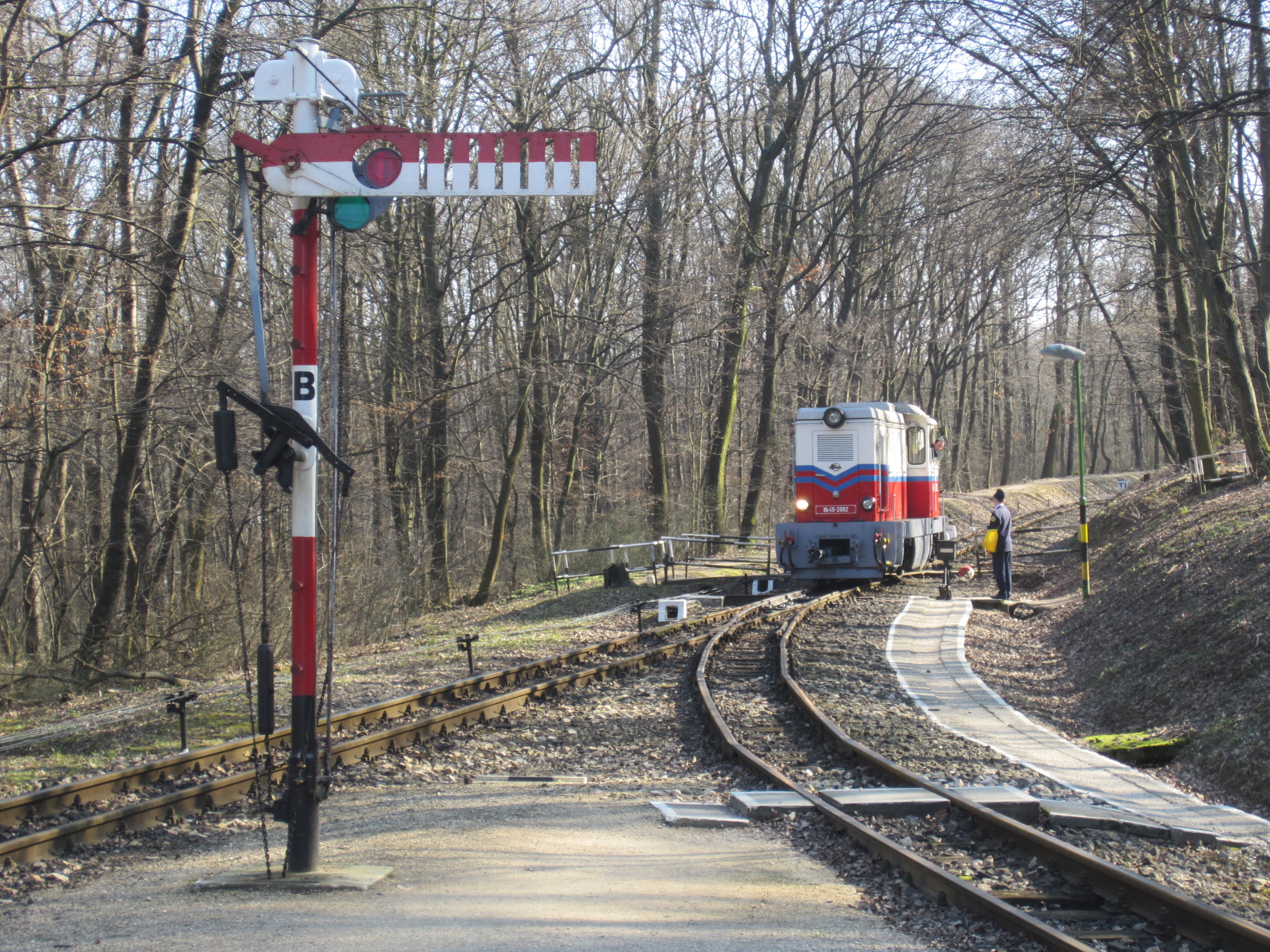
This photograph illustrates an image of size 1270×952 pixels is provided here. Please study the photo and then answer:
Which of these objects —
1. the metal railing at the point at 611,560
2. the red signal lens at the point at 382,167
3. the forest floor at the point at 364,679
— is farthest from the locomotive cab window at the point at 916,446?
the red signal lens at the point at 382,167

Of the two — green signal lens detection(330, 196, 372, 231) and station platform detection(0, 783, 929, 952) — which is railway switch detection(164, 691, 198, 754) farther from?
green signal lens detection(330, 196, 372, 231)

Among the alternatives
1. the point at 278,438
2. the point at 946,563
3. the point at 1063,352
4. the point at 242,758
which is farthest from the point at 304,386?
the point at 946,563

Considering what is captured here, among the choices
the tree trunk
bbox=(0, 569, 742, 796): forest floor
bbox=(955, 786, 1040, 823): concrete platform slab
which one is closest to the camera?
bbox=(955, 786, 1040, 823): concrete platform slab

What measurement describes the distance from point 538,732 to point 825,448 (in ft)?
37.8

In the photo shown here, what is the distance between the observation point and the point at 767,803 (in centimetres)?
685

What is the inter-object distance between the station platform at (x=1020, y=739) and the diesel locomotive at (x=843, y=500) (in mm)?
4038

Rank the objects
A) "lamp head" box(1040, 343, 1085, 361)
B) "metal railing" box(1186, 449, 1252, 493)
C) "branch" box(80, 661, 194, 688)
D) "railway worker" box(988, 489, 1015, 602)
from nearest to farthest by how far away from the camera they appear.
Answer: "branch" box(80, 661, 194, 688) → "lamp head" box(1040, 343, 1085, 361) → "railway worker" box(988, 489, 1015, 602) → "metal railing" box(1186, 449, 1252, 493)

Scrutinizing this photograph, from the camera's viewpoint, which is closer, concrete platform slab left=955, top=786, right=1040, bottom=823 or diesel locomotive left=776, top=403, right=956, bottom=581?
concrete platform slab left=955, top=786, right=1040, bottom=823

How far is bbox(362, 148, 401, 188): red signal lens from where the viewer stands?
218 inches

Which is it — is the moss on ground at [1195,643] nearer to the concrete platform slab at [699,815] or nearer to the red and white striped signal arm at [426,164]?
the concrete platform slab at [699,815]

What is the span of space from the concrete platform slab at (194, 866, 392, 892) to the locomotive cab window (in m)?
18.2

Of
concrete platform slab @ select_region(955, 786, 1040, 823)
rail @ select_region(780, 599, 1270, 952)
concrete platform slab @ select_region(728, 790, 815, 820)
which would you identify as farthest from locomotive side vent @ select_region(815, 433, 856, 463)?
concrete platform slab @ select_region(955, 786, 1040, 823)

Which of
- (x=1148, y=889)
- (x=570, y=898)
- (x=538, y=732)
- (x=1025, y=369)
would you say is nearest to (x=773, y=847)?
(x=570, y=898)

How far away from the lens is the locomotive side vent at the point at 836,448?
1969cm
